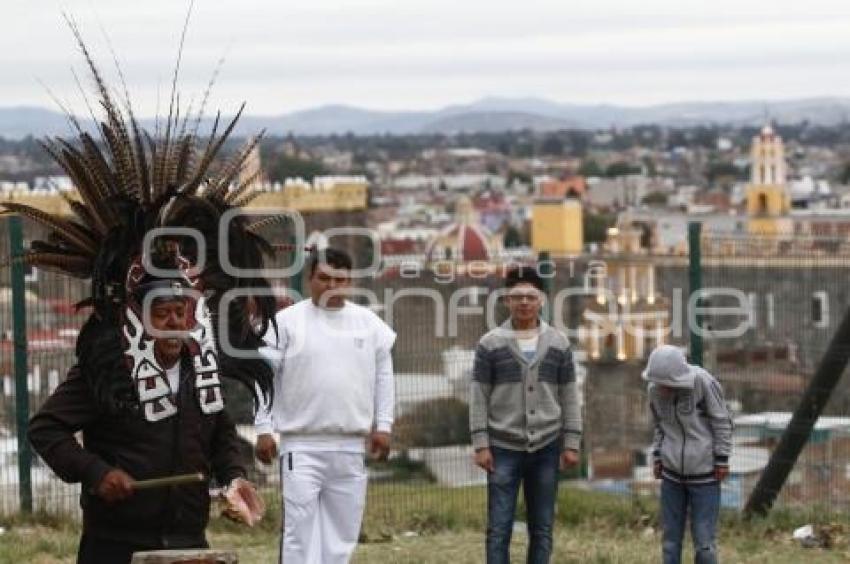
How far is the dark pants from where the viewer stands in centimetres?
618

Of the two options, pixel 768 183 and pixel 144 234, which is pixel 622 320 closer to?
pixel 144 234

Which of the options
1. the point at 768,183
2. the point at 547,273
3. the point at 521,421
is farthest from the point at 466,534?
the point at 768,183

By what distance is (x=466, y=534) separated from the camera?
11.7 meters

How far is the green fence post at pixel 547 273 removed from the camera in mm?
13388

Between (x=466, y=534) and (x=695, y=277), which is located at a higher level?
(x=695, y=277)

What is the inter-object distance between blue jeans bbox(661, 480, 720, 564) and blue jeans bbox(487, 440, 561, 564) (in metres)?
0.61

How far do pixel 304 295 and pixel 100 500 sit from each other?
627 centimetres

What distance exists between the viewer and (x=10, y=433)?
1192 centimetres

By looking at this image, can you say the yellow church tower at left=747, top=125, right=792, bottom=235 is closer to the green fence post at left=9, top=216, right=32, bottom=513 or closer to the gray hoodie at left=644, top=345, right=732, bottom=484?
the green fence post at left=9, top=216, right=32, bottom=513

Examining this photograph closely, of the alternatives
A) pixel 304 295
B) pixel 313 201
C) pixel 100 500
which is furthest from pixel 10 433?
pixel 313 201

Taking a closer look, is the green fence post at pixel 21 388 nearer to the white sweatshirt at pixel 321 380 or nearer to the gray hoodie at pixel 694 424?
the white sweatshirt at pixel 321 380

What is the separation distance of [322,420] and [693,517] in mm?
1977

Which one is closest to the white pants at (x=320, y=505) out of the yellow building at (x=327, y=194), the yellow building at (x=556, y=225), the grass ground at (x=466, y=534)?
the grass ground at (x=466, y=534)

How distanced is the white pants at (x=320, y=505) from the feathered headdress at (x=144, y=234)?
1.33 m
